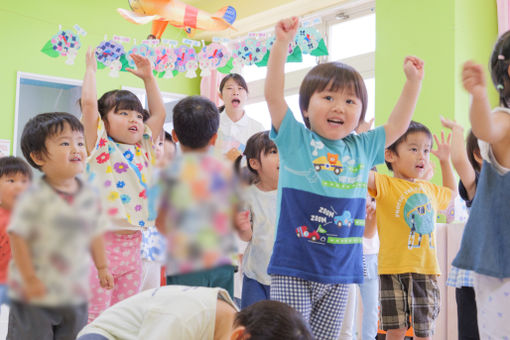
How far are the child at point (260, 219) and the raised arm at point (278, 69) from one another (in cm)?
40

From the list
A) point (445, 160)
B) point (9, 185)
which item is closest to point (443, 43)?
point (445, 160)

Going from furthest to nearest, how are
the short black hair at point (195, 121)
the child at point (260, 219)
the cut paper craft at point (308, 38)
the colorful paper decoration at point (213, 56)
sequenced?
the colorful paper decoration at point (213, 56), the cut paper craft at point (308, 38), the child at point (260, 219), the short black hair at point (195, 121)

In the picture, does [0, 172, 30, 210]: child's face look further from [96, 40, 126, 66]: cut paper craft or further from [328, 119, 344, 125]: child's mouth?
[96, 40, 126, 66]: cut paper craft

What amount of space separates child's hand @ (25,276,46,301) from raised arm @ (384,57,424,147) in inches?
34.8

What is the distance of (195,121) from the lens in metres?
0.52

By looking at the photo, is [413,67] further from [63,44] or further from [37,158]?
[63,44]

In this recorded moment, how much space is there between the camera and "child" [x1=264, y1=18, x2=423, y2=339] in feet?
3.30

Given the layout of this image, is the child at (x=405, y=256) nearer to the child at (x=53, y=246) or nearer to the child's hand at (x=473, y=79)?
the child's hand at (x=473, y=79)

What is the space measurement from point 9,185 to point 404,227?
137cm

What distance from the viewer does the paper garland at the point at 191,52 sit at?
9.58 ft

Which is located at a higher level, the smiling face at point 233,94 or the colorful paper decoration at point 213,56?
the colorful paper decoration at point 213,56

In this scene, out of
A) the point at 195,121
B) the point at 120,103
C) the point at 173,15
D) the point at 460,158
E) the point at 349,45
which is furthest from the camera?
the point at 349,45

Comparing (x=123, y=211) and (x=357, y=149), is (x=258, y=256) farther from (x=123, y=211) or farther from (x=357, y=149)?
(x=123, y=211)

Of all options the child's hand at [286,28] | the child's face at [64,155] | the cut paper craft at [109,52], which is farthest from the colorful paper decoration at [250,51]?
the child's face at [64,155]
